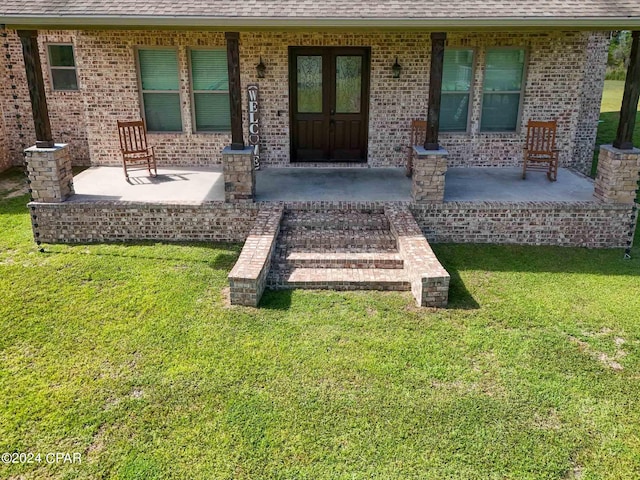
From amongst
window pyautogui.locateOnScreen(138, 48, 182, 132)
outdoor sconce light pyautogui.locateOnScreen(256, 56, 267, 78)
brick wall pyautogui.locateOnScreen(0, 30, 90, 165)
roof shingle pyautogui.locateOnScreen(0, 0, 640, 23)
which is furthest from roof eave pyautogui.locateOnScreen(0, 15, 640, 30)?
brick wall pyautogui.locateOnScreen(0, 30, 90, 165)

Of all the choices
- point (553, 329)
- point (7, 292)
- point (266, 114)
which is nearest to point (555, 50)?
point (266, 114)

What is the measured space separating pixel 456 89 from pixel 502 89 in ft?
2.85

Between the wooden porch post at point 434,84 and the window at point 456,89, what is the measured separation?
7.28ft

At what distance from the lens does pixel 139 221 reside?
26.4 feet

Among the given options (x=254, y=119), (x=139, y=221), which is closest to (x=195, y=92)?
(x=254, y=119)

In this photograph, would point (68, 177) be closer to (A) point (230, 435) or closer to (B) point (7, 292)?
(B) point (7, 292)

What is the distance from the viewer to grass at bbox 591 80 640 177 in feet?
49.3

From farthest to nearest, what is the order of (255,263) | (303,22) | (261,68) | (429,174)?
1. (261,68)
2. (429,174)
3. (303,22)
4. (255,263)

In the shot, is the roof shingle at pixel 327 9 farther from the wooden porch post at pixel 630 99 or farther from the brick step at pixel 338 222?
the brick step at pixel 338 222

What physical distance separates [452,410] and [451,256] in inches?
136

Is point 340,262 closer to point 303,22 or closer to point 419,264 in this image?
point 419,264

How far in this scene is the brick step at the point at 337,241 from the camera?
743 centimetres

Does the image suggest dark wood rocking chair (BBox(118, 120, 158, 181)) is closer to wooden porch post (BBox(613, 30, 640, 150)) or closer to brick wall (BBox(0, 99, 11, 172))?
brick wall (BBox(0, 99, 11, 172))

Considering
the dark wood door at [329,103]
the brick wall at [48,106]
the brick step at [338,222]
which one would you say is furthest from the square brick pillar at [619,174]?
the brick wall at [48,106]
